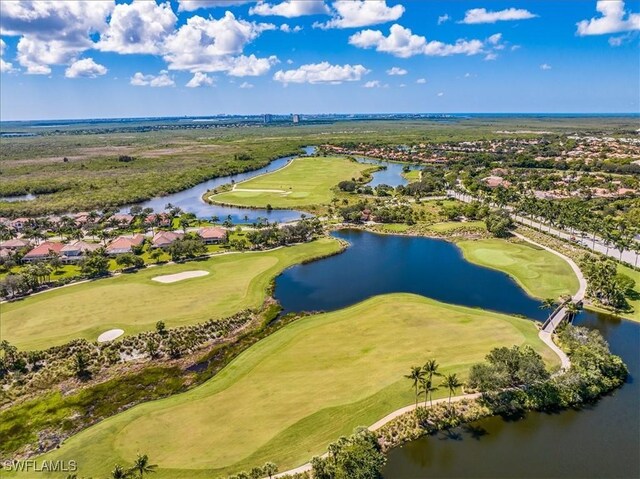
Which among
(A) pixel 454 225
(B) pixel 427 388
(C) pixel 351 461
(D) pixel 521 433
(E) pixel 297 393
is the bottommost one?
(D) pixel 521 433

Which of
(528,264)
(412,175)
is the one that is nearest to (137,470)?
(528,264)

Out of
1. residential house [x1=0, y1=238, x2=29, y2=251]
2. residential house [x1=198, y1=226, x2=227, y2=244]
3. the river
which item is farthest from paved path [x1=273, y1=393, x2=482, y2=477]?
residential house [x1=0, y1=238, x2=29, y2=251]

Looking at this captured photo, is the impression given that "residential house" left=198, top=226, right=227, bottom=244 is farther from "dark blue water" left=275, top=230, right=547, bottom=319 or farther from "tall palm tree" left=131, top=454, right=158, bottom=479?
"tall palm tree" left=131, top=454, right=158, bottom=479

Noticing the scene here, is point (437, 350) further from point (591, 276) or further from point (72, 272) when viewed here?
point (72, 272)

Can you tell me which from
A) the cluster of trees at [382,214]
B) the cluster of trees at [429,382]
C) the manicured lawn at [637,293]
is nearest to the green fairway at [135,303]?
the cluster of trees at [429,382]

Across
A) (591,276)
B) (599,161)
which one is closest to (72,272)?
(591,276)

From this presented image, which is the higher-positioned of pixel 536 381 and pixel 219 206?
pixel 219 206

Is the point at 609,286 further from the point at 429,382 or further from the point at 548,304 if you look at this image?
the point at 429,382
